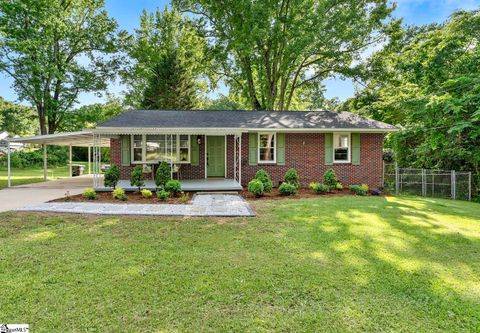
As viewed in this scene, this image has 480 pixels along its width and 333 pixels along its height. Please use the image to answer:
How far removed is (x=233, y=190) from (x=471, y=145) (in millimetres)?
10500

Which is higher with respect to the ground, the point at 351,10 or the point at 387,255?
the point at 351,10

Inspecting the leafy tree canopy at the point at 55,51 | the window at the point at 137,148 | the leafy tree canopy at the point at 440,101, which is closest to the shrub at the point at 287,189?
the leafy tree canopy at the point at 440,101

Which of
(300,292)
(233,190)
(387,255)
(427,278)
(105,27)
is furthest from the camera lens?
(105,27)

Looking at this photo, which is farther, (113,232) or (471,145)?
(471,145)

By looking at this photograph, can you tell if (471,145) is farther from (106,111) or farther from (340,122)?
(106,111)

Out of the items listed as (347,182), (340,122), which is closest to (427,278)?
(347,182)

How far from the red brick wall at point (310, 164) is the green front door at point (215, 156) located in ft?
0.96

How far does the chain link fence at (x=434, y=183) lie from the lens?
Answer: 12.2 metres

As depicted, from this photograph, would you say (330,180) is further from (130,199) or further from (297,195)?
(130,199)

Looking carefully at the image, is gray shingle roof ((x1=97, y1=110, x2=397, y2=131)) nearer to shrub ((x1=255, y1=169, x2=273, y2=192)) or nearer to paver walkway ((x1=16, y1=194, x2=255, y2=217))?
shrub ((x1=255, y1=169, x2=273, y2=192))

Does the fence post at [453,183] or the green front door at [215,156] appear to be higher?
the green front door at [215,156]

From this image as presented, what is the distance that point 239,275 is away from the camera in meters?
3.95

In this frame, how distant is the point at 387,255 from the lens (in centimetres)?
469

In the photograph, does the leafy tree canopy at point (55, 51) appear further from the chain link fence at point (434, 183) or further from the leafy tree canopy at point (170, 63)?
the chain link fence at point (434, 183)
